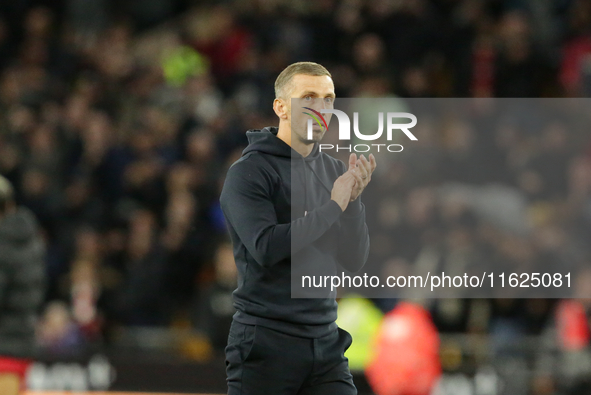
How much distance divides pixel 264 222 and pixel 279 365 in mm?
512

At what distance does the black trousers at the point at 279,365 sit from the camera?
10.5ft

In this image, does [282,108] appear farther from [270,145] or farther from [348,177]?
[348,177]

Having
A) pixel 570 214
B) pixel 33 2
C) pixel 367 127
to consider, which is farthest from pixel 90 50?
pixel 367 127

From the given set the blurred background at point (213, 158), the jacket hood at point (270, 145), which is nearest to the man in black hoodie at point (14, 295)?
the blurred background at point (213, 158)

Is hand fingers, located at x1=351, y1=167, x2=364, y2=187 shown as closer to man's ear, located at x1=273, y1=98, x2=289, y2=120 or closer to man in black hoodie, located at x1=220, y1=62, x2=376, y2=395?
man in black hoodie, located at x1=220, y1=62, x2=376, y2=395

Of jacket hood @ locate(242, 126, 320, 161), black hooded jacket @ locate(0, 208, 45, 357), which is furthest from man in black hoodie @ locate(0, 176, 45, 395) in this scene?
jacket hood @ locate(242, 126, 320, 161)

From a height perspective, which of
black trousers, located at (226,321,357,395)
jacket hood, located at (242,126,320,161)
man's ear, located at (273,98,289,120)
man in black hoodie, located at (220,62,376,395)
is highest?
man's ear, located at (273,98,289,120)

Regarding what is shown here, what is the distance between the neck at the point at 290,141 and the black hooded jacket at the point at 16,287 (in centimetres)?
254

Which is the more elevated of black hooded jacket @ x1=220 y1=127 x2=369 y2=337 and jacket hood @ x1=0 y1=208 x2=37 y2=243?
jacket hood @ x1=0 y1=208 x2=37 y2=243

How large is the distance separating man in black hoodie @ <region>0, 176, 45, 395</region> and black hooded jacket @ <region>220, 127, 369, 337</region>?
246 cm

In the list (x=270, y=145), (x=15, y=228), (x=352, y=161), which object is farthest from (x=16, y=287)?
(x=352, y=161)

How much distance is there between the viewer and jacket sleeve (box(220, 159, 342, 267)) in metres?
3.11

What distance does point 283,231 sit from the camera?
311cm

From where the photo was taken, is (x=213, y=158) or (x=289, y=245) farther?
(x=213, y=158)
